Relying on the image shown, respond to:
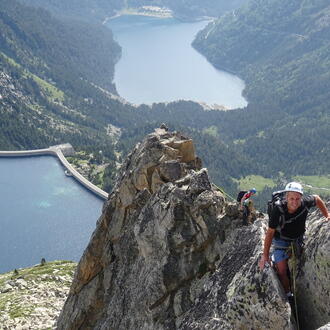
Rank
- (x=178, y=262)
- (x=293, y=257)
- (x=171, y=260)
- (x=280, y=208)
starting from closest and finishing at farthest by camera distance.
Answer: (x=280, y=208)
(x=293, y=257)
(x=178, y=262)
(x=171, y=260)

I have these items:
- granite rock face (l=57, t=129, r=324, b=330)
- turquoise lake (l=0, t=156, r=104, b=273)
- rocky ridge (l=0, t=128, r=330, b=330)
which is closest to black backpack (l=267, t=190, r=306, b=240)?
rocky ridge (l=0, t=128, r=330, b=330)

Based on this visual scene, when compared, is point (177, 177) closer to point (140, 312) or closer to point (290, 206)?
point (140, 312)

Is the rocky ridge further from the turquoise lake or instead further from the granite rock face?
the turquoise lake

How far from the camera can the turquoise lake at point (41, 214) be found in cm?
13788

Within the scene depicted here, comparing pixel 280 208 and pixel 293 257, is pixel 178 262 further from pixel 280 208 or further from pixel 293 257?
pixel 280 208

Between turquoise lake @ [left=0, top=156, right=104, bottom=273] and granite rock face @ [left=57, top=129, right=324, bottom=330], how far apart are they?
331 ft

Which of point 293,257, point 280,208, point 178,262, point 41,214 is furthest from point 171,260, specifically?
point 41,214

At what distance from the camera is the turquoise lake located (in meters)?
138

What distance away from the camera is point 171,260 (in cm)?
2489

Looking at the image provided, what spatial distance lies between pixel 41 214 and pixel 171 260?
465 feet

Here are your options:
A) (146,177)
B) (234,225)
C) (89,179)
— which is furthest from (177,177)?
(89,179)

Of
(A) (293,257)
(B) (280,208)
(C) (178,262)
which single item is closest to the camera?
(B) (280,208)

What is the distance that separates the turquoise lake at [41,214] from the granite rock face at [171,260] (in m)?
101

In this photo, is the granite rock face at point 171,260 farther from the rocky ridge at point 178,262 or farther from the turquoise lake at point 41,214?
the turquoise lake at point 41,214
